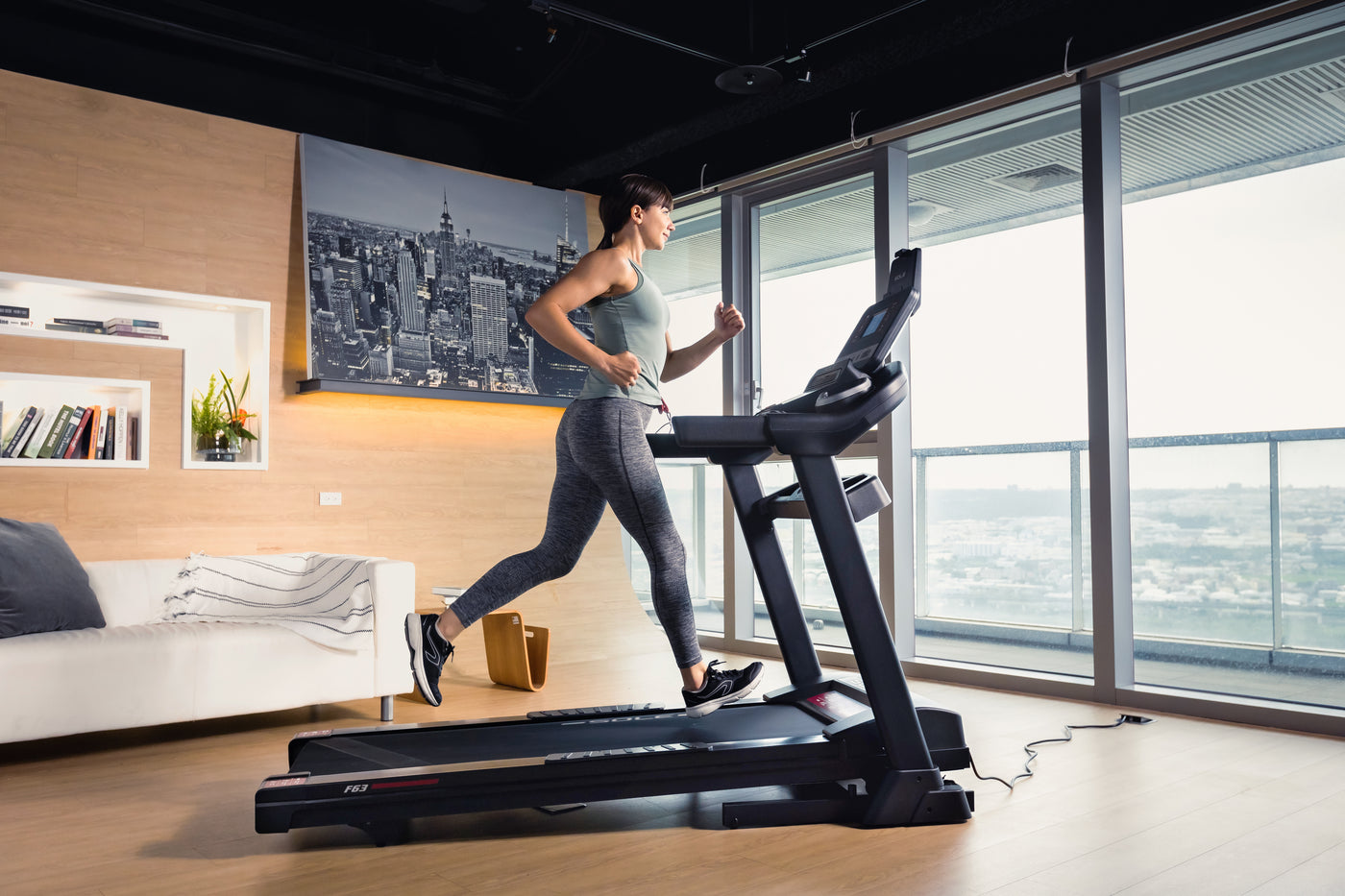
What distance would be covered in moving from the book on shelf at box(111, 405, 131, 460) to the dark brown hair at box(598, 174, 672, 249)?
2.37 metres

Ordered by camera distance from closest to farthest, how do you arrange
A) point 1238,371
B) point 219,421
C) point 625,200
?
point 625,200
point 1238,371
point 219,421

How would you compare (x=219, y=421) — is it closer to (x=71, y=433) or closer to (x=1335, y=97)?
(x=71, y=433)

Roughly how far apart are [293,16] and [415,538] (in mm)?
2369

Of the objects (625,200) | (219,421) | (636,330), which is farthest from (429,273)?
(636,330)

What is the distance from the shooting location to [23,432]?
369 cm

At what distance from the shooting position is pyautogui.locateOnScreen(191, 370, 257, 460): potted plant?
4145 millimetres

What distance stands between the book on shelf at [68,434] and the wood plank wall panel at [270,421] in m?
0.08

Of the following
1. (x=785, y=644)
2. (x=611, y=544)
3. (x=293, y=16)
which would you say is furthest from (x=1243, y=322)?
(x=293, y=16)

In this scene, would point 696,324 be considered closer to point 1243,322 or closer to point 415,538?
point 415,538

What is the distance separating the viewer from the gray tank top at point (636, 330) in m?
2.46

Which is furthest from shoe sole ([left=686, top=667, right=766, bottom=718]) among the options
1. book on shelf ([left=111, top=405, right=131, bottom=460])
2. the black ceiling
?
book on shelf ([left=111, top=405, right=131, bottom=460])

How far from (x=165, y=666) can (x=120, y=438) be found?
1.28 meters

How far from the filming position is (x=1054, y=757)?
9.20 ft

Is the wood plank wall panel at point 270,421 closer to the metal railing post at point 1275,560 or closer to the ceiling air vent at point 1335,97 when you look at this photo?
the metal railing post at point 1275,560
